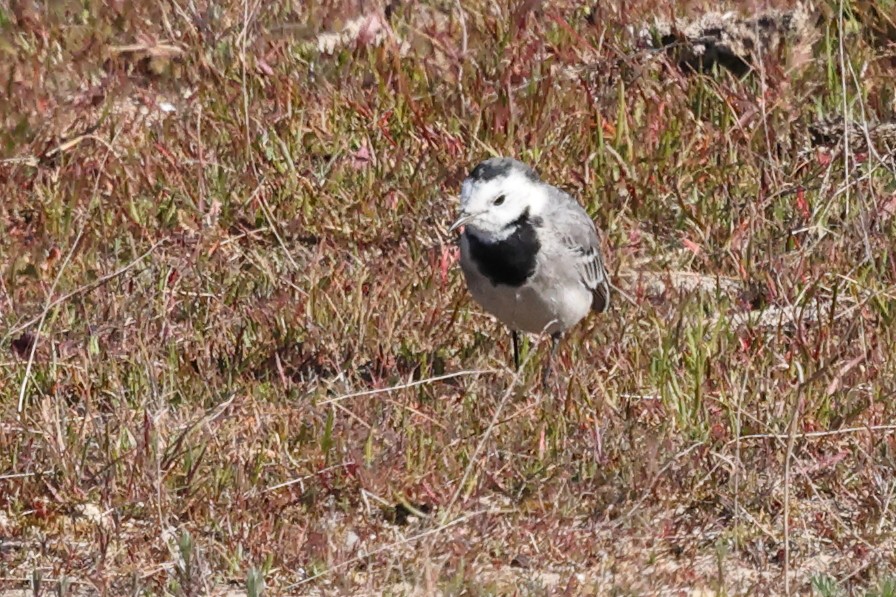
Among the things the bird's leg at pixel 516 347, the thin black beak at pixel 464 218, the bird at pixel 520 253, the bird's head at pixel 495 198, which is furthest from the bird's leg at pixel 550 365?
the thin black beak at pixel 464 218

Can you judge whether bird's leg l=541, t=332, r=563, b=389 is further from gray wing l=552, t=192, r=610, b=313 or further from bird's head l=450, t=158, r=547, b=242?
bird's head l=450, t=158, r=547, b=242

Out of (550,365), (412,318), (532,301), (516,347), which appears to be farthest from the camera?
(412,318)

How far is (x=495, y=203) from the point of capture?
23.7ft

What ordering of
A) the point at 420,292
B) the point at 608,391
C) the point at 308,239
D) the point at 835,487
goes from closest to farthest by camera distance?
the point at 835,487 → the point at 608,391 → the point at 420,292 → the point at 308,239

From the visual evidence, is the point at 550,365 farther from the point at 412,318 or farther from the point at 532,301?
the point at 412,318

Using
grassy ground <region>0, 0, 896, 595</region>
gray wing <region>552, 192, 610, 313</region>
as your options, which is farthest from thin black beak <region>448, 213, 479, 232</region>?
grassy ground <region>0, 0, 896, 595</region>

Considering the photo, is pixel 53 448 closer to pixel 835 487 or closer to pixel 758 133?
pixel 835 487

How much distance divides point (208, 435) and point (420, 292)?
5.88ft

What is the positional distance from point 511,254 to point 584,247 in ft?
1.49

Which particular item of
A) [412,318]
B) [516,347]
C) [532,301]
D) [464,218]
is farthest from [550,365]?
[412,318]

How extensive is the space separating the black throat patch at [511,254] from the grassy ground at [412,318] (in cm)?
36

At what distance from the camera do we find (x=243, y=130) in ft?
29.2

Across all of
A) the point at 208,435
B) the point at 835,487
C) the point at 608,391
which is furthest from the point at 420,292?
the point at 835,487

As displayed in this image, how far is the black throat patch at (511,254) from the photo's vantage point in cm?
716
